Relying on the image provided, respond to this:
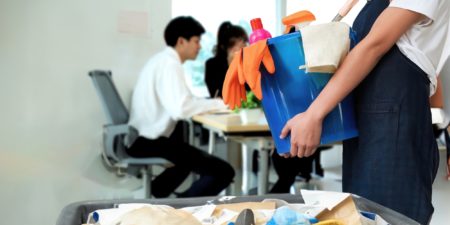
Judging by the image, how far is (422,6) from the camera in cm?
90

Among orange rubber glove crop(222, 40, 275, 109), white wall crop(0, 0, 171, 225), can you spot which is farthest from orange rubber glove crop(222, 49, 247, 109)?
white wall crop(0, 0, 171, 225)

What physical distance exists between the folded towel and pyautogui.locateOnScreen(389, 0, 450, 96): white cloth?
0.41 feet

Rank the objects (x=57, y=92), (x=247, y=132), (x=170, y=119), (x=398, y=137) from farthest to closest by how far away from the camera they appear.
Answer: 1. (x=57, y=92)
2. (x=170, y=119)
3. (x=247, y=132)
4. (x=398, y=137)

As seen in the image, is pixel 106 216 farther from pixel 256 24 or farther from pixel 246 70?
pixel 256 24

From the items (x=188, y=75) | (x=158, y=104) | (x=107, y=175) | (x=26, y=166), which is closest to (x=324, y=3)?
(x=188, y=75)

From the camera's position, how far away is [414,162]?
0.94 meters

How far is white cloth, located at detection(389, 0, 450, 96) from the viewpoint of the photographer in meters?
0.94

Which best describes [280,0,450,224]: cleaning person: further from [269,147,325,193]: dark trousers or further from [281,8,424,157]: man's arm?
[269,147,325,193]: dark trousers

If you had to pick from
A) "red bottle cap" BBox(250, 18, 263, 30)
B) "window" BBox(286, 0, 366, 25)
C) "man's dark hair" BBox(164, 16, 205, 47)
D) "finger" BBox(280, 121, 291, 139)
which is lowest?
"finger" BBox(280, 121, 291, 139)

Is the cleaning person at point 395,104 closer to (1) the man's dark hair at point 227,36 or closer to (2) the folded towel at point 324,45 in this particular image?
(2) the folded towel at point 324,45

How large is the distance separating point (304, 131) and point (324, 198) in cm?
21

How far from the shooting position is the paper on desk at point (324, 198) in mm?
715

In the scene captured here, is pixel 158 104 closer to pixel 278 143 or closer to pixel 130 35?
pixel 130 35

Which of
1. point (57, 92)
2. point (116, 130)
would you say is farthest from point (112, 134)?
point (57, 92)
